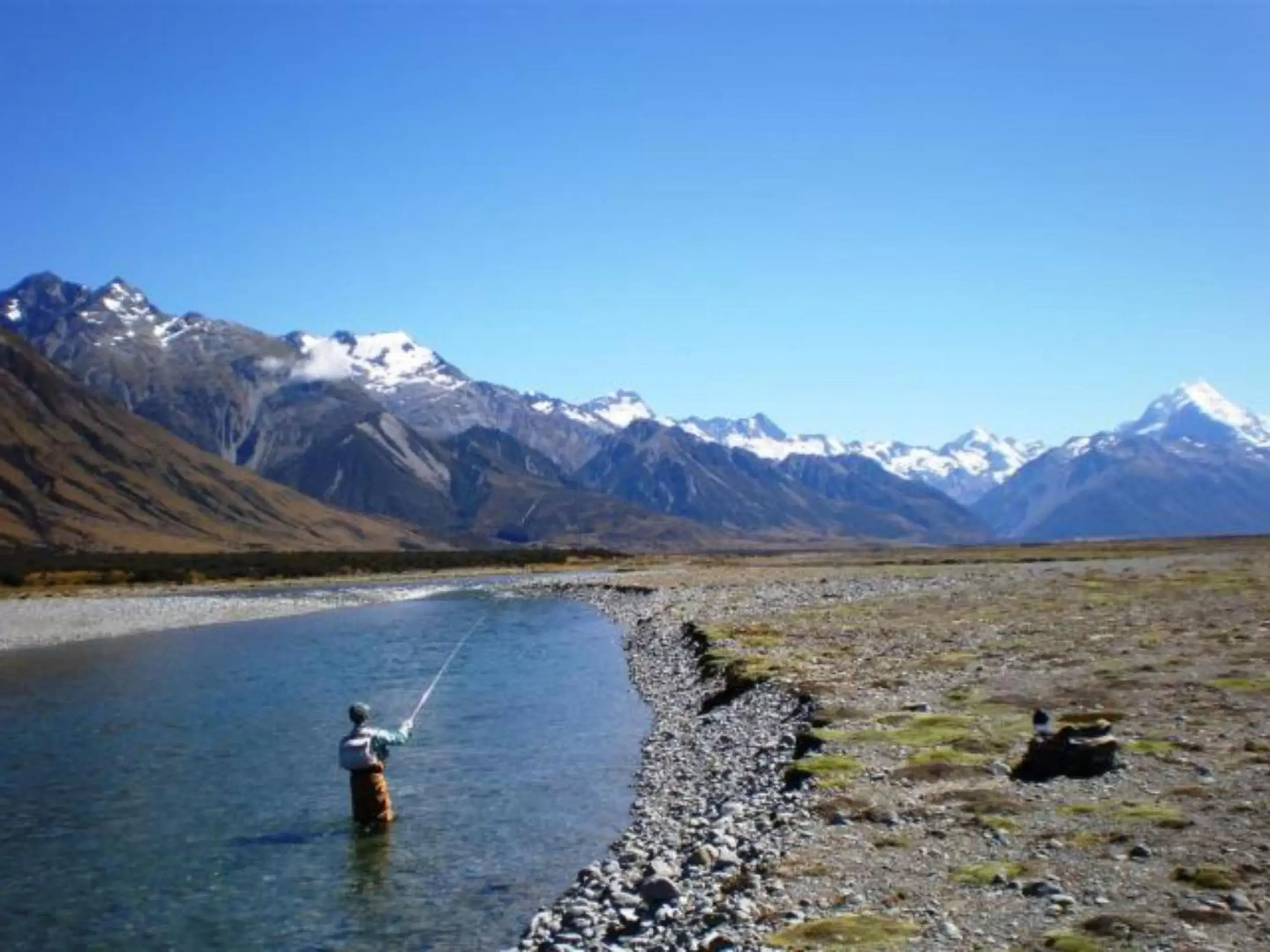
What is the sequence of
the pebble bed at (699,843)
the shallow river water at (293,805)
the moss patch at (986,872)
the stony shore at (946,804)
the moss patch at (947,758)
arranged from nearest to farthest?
the stony shore at (946,804)
the moss patch at (986,872)
the pebble bed at (699,843)
the shallow river water at (293,805)
the moss patch at (947,758)

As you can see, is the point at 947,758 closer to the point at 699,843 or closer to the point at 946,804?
the point at 946,804

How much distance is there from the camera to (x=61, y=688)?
4691cm

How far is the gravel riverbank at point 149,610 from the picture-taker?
76438 millimetres

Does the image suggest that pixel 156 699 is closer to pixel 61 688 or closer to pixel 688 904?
pixel 61 688

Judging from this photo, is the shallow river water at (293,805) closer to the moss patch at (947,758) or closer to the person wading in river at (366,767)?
the person wading in river at (366,767)

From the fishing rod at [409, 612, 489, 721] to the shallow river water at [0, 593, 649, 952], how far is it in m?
0.51

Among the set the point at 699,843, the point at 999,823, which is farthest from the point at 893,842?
the point at 699,843

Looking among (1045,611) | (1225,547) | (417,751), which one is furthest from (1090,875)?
(1225,547)

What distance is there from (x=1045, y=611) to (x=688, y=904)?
42.9 m

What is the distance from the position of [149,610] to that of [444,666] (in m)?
55.4

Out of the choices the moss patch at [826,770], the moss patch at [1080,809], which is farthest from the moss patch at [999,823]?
the moss patch at [826,770]

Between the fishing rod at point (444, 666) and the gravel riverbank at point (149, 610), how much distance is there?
1805 centimetres

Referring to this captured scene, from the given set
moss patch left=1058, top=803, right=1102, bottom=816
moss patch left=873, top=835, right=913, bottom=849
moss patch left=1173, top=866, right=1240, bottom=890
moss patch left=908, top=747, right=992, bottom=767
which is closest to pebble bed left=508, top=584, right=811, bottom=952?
moss patch left=873, top=835, right=913, bottom=849

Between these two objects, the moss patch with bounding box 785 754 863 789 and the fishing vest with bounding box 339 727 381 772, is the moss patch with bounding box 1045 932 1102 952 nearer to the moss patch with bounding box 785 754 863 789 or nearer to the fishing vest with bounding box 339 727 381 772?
the moss patch with bounding box 785 754 863 789
